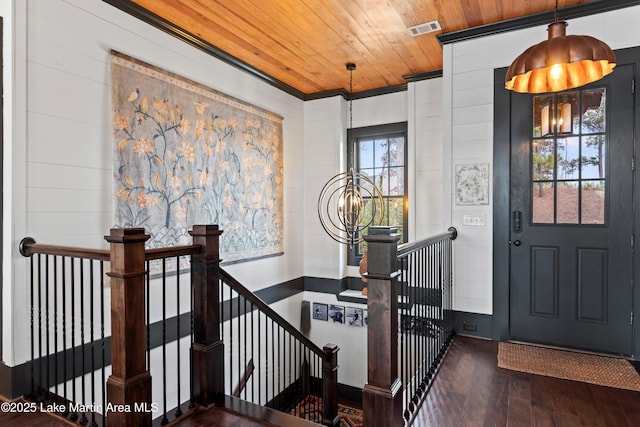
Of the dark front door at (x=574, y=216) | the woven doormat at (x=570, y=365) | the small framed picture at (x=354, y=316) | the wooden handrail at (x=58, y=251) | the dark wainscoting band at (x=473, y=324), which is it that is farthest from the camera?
the small framed picture at (x=354, y=316)

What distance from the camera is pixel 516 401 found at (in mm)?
2293

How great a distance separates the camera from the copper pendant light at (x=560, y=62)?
2.00 m

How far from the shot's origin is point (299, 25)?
132 inches

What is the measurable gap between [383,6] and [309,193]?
2811mm

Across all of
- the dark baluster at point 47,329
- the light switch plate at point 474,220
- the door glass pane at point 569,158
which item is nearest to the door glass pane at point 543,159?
the door glass pane at point 569,158

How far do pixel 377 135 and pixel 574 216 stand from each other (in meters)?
2.70

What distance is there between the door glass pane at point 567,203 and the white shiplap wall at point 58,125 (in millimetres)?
3673

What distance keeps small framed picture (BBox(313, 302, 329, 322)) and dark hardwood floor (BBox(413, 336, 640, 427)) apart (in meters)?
2.52

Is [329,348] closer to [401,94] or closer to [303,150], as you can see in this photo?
[303,150]

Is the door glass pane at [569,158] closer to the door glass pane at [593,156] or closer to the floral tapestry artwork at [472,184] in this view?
the door glass pane at [593,156]

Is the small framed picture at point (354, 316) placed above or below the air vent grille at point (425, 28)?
below

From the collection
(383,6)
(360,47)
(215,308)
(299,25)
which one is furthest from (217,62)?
(215,308)

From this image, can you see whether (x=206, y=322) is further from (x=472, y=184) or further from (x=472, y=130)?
(x=472, y=130)

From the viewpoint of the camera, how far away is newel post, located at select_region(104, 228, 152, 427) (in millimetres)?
1757
